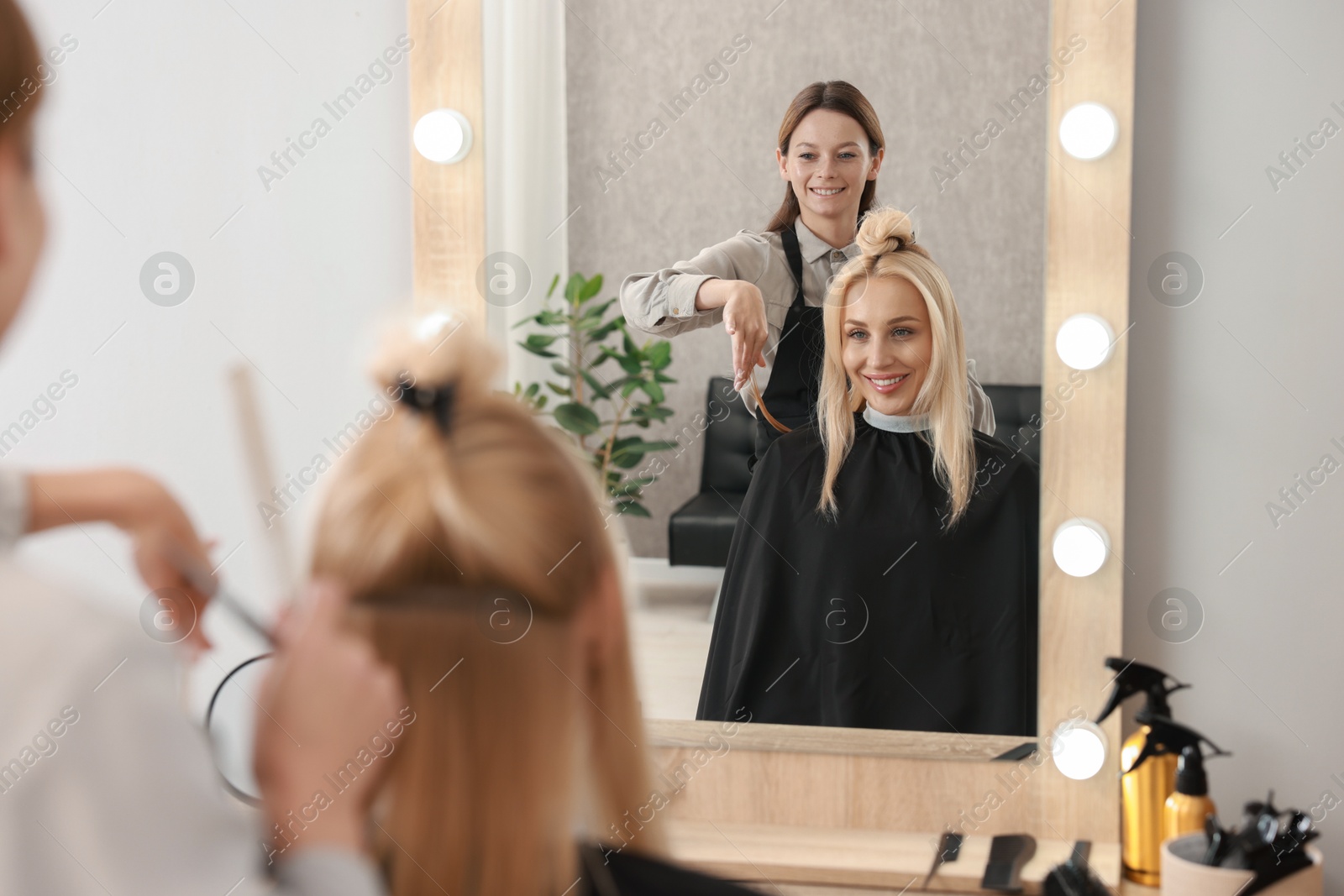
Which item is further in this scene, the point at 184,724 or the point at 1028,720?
the point at 1028,720

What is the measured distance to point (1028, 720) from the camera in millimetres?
966

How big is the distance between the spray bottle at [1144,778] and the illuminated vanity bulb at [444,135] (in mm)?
782

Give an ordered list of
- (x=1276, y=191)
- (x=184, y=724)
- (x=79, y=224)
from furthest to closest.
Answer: (x=79, y=224)
(x=1276, y=191)
(x=184, y=724)

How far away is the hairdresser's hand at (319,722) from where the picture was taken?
424 millimetres

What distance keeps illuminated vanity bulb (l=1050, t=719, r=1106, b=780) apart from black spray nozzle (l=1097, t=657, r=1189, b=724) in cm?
4

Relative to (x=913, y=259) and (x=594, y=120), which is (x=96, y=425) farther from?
(x=913, y=259)

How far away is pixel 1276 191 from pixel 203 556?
0.92 metres

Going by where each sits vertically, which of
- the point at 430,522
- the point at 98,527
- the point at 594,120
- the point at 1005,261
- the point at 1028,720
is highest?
the point at 594,120

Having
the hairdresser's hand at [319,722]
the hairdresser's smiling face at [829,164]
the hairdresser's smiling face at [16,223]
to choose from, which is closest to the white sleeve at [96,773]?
the hairdresser's hand at [319,722]

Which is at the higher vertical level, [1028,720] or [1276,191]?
[1276,191]

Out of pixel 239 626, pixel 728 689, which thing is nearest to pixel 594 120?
pixel 728 689

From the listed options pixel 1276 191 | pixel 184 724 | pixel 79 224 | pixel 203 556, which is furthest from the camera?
pixel 79 224

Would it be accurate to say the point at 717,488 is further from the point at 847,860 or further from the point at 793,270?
the point at 847,860

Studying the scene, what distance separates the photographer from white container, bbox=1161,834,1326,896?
0.81 metres
